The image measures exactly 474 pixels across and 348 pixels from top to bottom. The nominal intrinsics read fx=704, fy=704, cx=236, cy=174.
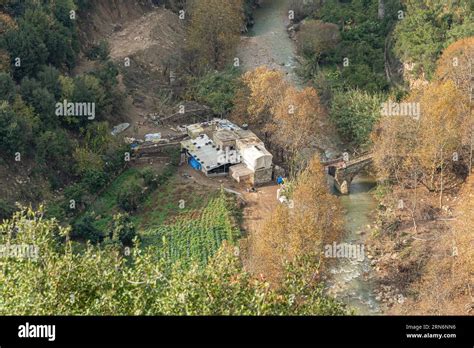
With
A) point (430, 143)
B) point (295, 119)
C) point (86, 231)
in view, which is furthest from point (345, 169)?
point (86, 231)

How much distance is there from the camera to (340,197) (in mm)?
45062

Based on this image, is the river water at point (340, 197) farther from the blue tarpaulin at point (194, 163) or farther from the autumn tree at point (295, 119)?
the blue tarpaulin at point (194, 163)

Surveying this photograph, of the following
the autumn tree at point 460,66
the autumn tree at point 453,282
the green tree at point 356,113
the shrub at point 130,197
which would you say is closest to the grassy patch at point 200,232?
the shrub at point 130,197

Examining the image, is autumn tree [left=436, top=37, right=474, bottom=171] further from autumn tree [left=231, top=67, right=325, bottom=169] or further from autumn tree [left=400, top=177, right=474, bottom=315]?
autumn tree [left=231, top=67, right=325, bottom=169]

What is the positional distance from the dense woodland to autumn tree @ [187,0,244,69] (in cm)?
10

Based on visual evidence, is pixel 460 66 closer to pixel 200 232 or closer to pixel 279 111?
pixel 279 111

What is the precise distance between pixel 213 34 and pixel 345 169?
1783cm

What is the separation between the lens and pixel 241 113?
4919 centimetres

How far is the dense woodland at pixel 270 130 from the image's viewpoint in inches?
1341

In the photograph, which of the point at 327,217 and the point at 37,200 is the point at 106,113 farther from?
the point at 327,217

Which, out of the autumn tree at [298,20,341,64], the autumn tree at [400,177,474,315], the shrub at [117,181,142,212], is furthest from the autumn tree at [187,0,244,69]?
the autumn tree at [400,177,474,315]
